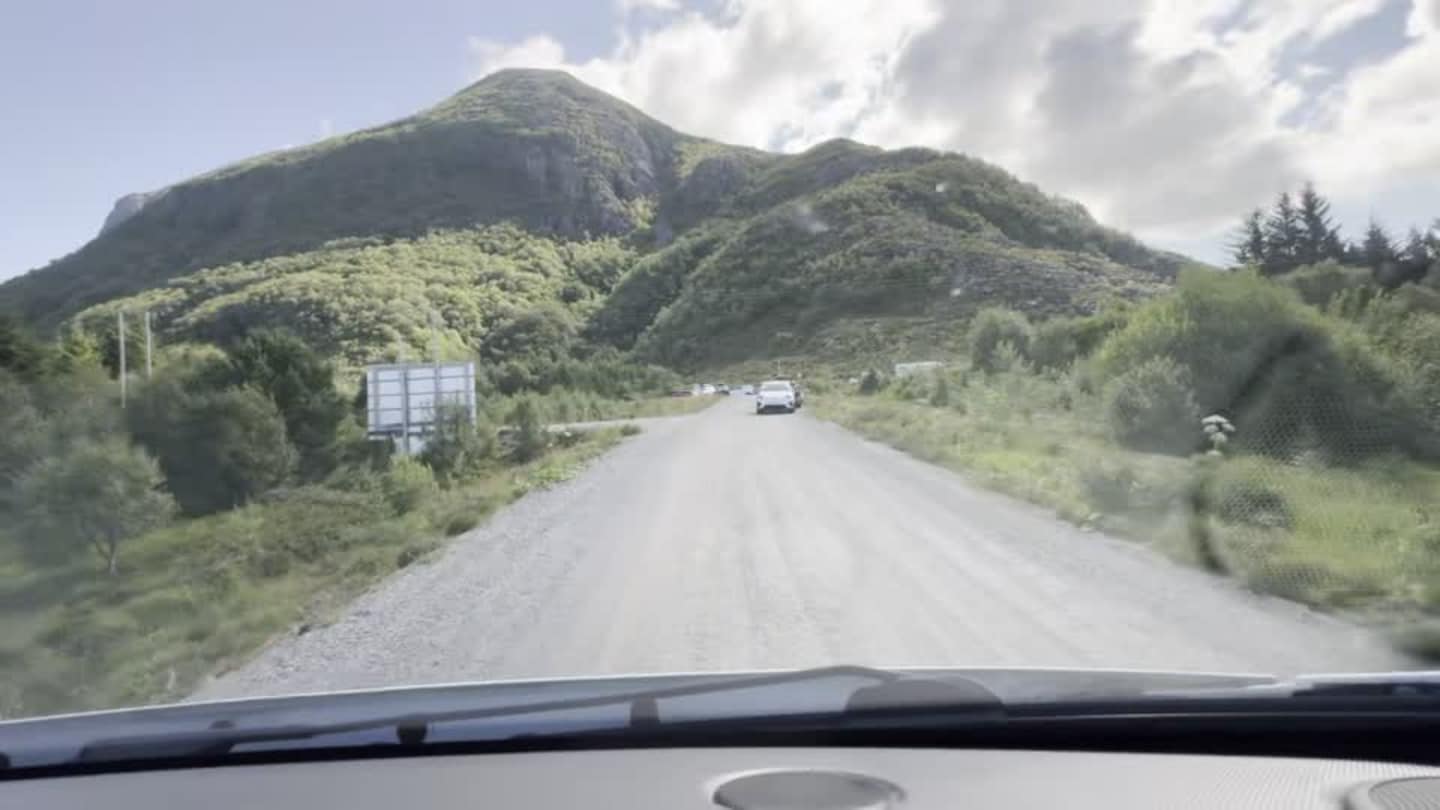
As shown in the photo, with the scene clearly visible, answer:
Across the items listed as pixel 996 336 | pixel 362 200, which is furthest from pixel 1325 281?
pixel 362 200

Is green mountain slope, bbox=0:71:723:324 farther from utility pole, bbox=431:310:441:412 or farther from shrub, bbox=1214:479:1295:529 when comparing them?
shrub, bbox=1214:479:1295:529

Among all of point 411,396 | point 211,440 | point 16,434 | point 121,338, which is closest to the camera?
point 16,434

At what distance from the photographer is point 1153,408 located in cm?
1722

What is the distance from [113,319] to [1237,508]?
1784 cm

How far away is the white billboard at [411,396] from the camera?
23.4 metres

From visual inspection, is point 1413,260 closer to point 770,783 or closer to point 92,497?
point 770,783

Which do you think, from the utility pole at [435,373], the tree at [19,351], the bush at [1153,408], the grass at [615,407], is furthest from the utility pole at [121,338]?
the bush at [1153,408]

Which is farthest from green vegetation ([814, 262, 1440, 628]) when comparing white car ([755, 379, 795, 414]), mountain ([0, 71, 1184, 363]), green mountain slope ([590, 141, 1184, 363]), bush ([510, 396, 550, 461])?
white car ([755, 379, 795, 414])

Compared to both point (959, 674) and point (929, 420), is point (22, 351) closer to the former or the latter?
point (929, 420)

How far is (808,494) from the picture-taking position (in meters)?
16.5

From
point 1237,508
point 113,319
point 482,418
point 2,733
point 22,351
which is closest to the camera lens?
point 2,733

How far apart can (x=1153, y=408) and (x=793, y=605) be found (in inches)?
413

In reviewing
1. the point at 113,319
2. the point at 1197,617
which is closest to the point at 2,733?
the point at 1197,617

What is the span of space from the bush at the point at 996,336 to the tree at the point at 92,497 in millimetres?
20243
